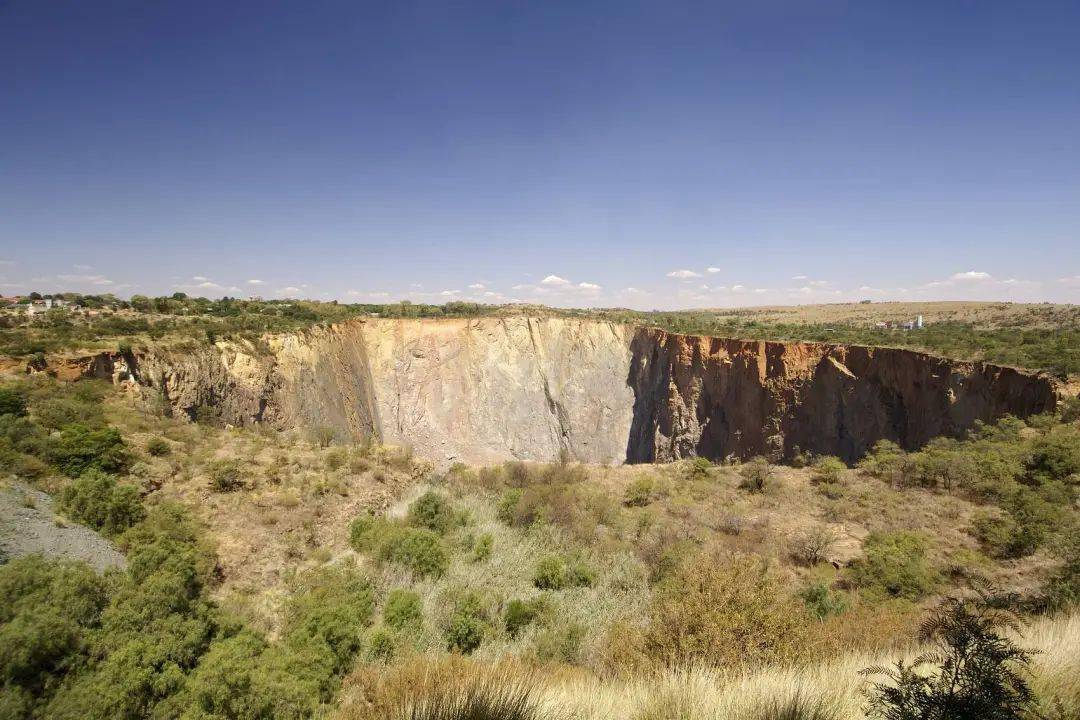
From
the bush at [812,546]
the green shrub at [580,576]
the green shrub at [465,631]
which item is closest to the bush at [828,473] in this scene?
the bush at [812,546]

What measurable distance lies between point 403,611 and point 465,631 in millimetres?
1059

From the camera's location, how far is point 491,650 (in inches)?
233

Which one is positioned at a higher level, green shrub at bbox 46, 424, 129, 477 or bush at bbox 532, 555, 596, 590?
green shrub at bbox 46, 424, 129, 477

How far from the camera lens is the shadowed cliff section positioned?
18219 millimetres

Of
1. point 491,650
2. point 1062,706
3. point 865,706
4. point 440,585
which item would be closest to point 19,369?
point 440,585

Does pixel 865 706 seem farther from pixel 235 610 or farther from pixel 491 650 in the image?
pixel 235 610

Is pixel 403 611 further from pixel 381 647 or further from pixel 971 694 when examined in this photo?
pixel 971 694

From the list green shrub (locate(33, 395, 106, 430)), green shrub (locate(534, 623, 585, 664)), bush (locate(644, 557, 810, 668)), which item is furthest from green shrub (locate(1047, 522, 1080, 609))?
green shrub (locate(33, 395, 106, 430))

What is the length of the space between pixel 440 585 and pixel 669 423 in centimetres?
3023

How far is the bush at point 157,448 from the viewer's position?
11.0 metres

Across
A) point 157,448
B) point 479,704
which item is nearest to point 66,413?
point 157,448

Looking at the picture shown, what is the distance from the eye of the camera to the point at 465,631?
6.02 m

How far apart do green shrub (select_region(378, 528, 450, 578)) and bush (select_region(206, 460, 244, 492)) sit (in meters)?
4.54

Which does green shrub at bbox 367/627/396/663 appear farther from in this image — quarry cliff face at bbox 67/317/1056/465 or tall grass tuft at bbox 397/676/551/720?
quarry cliff face at bbox 67/317/1056/465
